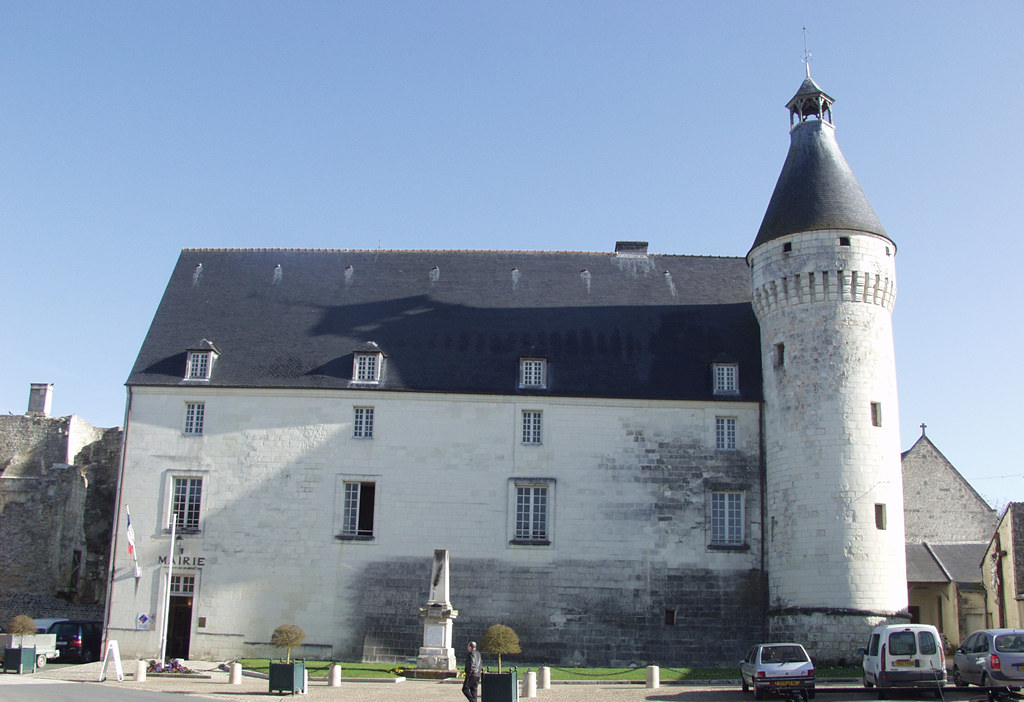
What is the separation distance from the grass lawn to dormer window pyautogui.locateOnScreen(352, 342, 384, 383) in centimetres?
771

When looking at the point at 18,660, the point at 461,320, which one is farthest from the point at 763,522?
the point at 18,660

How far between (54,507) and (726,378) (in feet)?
74.0

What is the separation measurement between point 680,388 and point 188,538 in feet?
46.5

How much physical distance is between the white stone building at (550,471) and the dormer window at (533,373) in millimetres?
59

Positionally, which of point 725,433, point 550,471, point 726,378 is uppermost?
point 726,378

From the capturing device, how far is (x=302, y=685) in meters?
18.1

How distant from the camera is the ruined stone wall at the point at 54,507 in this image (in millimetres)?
32469

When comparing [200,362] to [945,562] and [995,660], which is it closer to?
[995,660]

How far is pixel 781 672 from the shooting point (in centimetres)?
1734

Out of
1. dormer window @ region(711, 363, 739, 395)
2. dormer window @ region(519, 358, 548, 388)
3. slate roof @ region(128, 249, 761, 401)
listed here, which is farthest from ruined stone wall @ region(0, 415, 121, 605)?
dormer window @ region(711, 363, 739, 395)

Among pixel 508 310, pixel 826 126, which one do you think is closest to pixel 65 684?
pixel 508 310

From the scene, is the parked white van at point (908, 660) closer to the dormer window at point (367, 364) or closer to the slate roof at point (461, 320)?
the slate roof at point (461, 320)

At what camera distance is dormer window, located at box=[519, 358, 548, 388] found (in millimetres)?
27641

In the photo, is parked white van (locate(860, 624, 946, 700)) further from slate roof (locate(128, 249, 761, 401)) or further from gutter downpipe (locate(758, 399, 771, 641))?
slate roof (locate(128, 249, 761, 401))
